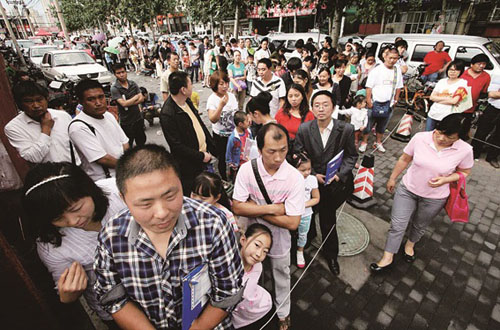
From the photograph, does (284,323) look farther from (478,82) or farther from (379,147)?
(478,82)

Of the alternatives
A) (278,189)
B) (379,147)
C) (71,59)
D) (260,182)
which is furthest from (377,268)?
(71,59)

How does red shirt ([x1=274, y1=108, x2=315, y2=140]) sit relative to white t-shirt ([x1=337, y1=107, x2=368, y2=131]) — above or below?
above

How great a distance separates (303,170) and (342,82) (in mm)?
3724

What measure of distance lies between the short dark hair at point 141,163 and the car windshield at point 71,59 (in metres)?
13.8

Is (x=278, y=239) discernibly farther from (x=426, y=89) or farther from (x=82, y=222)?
(x=426, y=89)

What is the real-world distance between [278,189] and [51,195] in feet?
5.17

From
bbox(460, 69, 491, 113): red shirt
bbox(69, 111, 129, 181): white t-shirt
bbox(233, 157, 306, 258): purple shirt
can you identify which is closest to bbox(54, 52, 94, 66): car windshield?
bbox(69, 111, 129, 181): white t-shirt

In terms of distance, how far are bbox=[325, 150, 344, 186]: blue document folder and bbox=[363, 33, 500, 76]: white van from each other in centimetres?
761

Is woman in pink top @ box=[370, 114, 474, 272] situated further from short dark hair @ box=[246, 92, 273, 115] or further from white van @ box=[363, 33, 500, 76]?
white van @ box=[363, 33, 500, 76]

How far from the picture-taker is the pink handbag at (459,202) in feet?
9.04

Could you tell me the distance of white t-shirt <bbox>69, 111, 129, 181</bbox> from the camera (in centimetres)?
253

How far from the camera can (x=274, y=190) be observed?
2.18m

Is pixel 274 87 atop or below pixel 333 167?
atop

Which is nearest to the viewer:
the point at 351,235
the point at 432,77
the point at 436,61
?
the point at 351,235
